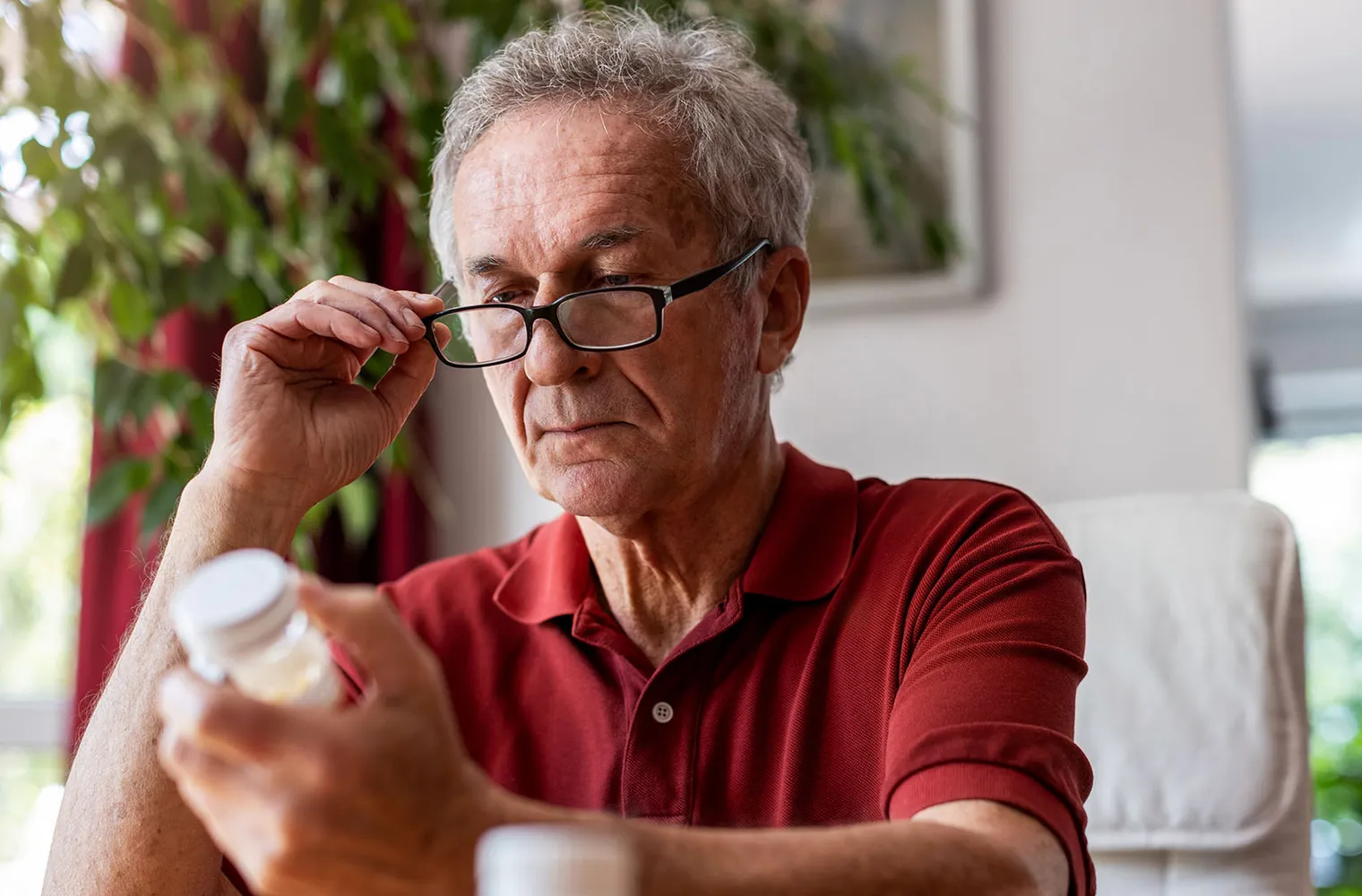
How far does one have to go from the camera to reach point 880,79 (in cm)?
214

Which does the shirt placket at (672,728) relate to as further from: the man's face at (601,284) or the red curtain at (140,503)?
the red curtain at (140,503)

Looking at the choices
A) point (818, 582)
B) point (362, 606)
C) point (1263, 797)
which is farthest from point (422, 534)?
point (362, 606)

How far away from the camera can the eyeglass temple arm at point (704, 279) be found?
120 cm

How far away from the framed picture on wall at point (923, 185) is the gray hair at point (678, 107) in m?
0.71

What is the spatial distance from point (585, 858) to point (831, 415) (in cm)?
174

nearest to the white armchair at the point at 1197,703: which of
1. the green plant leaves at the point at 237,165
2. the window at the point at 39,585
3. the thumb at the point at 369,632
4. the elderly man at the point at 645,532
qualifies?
the elderly man at the point at 645,532

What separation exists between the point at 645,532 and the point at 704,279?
0.26 m

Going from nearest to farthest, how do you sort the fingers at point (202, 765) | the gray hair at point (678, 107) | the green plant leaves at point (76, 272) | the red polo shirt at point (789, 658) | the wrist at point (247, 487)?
the fingers at point (202, 765), the red polo shirt at point (789, 658), the wrist at point (247, 487), the gray hair at point (678, 107), the green plant leaves at point (76, 272)

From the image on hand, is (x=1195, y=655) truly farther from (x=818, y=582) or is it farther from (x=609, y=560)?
(x=609, y=560)

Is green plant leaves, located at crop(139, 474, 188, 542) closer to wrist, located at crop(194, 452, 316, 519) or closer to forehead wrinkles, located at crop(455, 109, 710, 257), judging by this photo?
wrist, located at crop(194, 452, 316, 519)

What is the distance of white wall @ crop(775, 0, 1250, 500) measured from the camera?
197 cm

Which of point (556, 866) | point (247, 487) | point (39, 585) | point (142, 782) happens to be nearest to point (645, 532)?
point (247, 487)

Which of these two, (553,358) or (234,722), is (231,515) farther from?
(234,722)

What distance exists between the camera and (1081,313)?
203 centimetres
